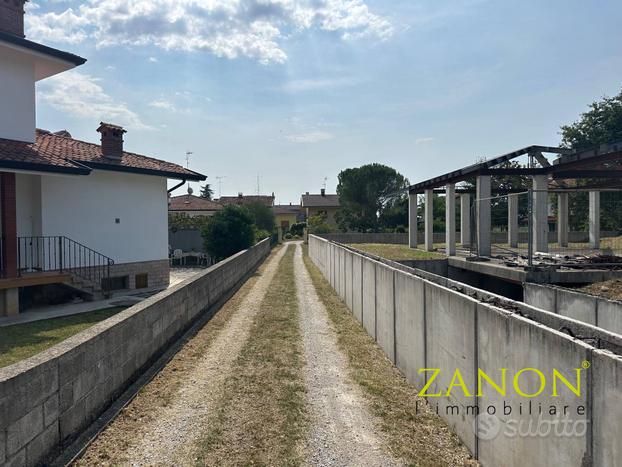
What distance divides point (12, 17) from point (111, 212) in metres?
5.83

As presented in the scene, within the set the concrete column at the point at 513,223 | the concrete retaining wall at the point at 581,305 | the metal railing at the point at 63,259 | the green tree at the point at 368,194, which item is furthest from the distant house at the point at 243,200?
the concrete retaining wall at the point at 581,305

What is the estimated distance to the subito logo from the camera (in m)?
3.57

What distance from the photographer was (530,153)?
57.6ft

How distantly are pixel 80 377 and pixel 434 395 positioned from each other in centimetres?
377

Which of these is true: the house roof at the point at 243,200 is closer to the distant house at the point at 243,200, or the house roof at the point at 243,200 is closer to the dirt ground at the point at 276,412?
the distant house at the point at 243,200

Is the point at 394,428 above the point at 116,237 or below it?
below

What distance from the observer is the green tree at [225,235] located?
78.5ft

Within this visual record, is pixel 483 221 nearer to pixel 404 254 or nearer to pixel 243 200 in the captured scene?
pixel 404 254

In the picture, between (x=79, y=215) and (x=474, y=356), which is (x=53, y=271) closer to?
(x=79, y=215)

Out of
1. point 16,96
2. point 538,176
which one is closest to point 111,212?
point 16,96

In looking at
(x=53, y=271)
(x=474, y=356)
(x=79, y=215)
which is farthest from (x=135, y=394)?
(x=79, y=215)

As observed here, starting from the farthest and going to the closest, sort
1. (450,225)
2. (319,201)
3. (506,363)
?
(319,201) < (450,225) < (506,363)

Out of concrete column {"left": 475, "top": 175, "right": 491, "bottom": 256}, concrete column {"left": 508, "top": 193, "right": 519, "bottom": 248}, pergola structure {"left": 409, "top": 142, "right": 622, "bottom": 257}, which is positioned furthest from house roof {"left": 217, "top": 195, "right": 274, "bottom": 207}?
concrete column {"left": 475, "top": 175, "right": 491, "bottom": 256}

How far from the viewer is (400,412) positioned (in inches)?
196
